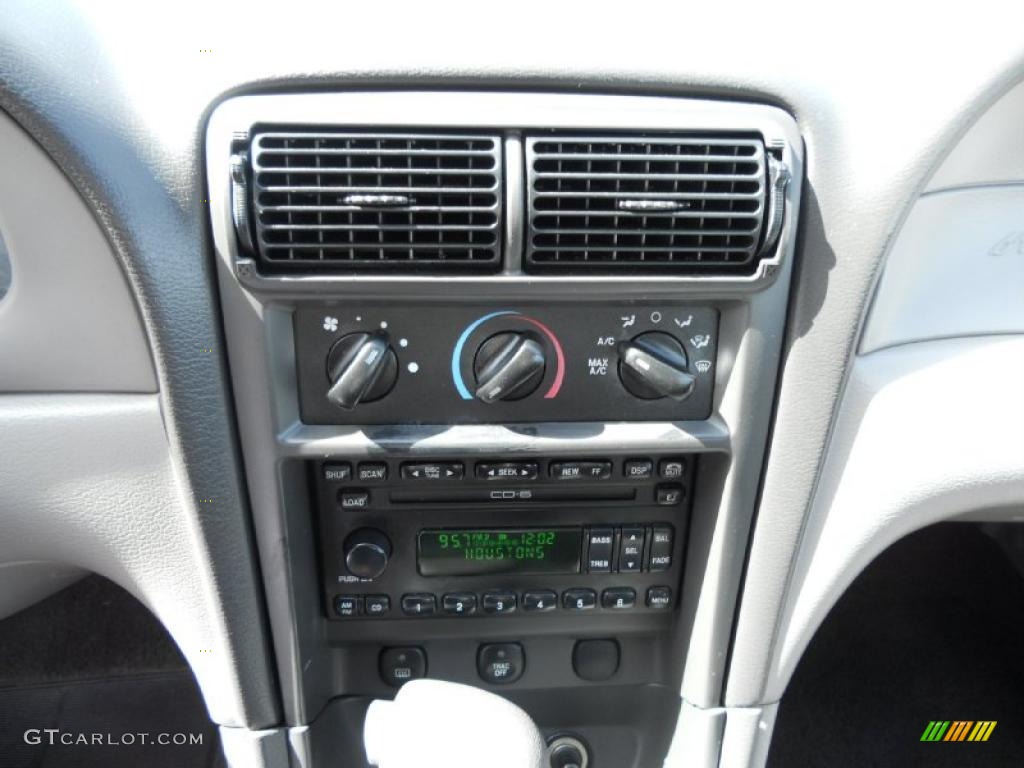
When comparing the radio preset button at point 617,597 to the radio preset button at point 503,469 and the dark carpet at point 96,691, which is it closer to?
the radio preset button at point 503,469

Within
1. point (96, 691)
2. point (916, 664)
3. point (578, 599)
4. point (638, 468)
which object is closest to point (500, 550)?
point (578, 599)

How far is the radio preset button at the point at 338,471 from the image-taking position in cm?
111

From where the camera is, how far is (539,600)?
1.25 meters

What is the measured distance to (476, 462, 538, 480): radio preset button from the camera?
112 cm

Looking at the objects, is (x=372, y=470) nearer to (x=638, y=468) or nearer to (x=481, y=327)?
(x=481, y=327)

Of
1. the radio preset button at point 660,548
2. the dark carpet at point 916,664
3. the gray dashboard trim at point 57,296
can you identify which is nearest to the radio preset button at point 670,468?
the radio preset button at point 660,548

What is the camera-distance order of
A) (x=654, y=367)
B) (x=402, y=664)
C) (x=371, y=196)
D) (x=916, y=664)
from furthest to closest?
(x=916, y=664) < (x=402, y=664) < (x=654, y=367) < (x=371, y=196)

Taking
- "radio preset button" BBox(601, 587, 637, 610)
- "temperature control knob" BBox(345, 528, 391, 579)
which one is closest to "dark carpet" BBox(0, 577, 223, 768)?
"temperature control knob" BBox(345, 528, 391, 579)

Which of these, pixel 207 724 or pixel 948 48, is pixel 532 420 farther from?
pixel 207 724

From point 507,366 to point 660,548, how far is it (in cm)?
41

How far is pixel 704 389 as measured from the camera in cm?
111

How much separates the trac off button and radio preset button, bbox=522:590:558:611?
124 mm

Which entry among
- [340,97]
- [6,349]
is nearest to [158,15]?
[340,97]

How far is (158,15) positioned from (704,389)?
76cm
